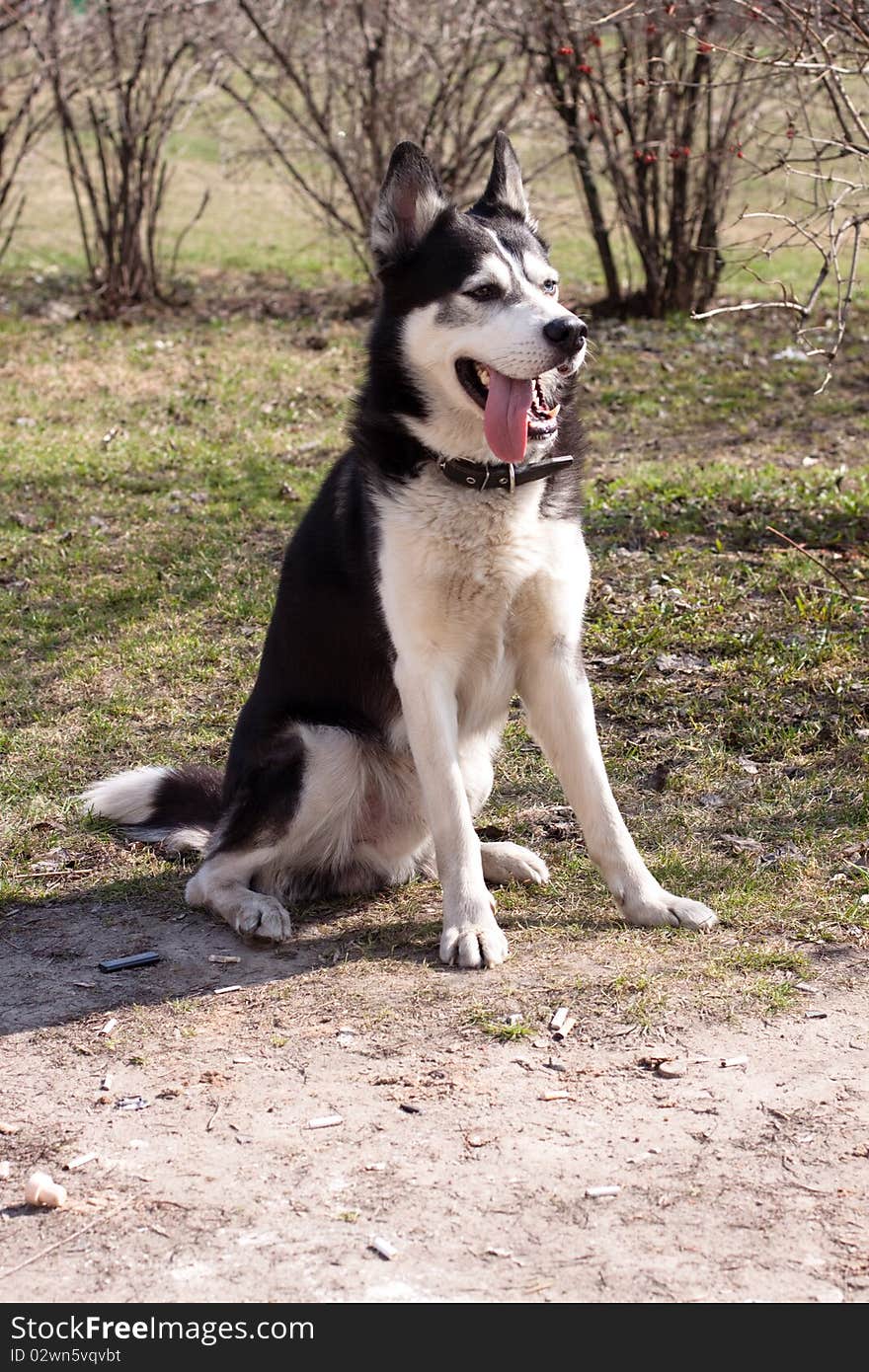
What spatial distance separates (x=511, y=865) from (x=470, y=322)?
160cm

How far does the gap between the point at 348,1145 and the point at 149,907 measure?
154 cm

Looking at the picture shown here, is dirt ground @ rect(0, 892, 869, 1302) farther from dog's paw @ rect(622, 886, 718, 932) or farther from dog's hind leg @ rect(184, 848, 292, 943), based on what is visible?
dog's paw @ rect(622, 886, 718, 932)

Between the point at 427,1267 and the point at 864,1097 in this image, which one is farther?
the point at 864,1097

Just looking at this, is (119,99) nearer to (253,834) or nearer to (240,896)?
(253,834)

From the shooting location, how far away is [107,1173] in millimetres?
2961

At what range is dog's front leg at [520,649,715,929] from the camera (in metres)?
4.02

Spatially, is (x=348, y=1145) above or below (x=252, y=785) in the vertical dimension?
below

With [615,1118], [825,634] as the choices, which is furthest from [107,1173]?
[825,634]

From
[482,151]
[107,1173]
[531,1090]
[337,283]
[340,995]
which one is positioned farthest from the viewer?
[337,283]

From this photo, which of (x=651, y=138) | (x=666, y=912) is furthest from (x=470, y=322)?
(x=651, y=138)

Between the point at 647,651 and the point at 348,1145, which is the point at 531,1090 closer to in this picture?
the point at 348,1145

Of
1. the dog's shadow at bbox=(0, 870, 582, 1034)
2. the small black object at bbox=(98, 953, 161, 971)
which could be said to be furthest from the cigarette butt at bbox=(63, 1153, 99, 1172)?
the small black object at bbox=(98, 953, 161, 971)

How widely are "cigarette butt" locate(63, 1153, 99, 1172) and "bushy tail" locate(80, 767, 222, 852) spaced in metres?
1.67

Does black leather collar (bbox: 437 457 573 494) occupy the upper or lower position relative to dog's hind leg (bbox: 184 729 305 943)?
upper
